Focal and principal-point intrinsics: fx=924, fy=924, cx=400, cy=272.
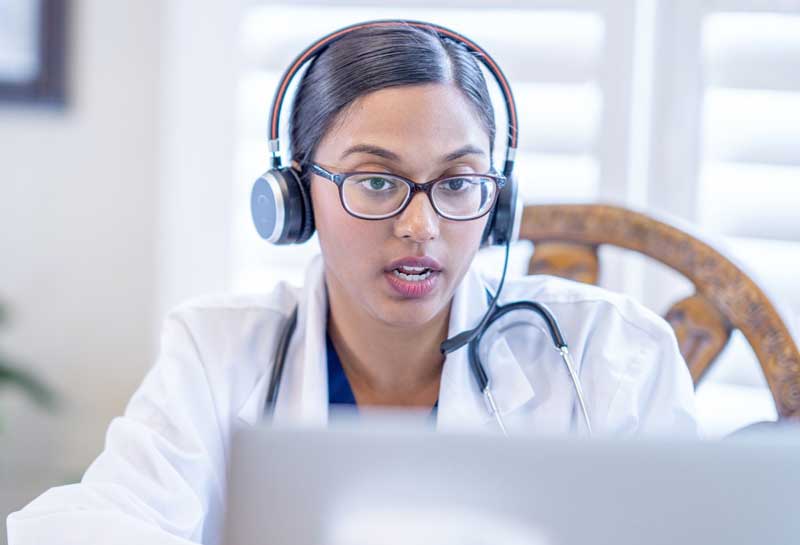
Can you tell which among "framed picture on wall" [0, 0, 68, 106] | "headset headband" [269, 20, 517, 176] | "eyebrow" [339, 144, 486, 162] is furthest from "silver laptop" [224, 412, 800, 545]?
"framed picture on wall" [0, 0, 68, 106]

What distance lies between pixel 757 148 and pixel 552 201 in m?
0.67

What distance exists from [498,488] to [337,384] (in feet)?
2.57

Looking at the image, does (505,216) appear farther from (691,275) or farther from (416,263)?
(691,275)

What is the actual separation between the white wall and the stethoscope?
1.14 m

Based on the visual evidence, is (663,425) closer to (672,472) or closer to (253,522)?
(672,472)

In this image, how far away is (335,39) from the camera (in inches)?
48.2

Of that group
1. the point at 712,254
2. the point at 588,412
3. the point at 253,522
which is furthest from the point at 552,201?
the point at 253,522

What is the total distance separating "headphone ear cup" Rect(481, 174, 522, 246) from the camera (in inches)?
49.0

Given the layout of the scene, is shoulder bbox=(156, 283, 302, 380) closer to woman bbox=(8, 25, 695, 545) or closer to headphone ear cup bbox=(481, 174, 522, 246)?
woman bbox=(8, 25, 695, 545)

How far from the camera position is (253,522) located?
592mm

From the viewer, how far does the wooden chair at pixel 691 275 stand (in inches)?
49.1

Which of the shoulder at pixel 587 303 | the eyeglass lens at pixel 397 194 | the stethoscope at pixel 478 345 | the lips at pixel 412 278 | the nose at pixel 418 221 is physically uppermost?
the eyeglass lens at pixel 397 194

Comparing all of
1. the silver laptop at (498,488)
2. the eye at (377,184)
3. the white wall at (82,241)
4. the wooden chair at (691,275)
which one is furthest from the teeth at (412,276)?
the white wall at (82,241)

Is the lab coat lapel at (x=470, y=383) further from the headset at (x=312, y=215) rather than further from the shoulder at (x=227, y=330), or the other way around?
the shoulder at (x=227, y=330)
